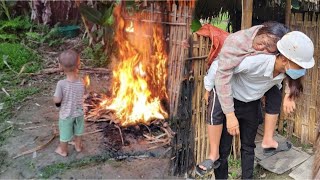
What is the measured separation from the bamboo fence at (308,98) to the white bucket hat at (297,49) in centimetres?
210

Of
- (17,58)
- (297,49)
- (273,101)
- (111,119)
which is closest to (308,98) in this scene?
(273,101)

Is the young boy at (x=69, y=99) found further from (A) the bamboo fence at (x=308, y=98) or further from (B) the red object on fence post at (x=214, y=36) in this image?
(A) the bamboo fence at (x=308, y=98)

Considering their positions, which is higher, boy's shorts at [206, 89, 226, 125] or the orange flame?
boy's shorts at [206, 89, 226, 125]

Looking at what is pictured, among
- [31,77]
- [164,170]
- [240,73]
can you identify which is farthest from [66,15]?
[240,73]

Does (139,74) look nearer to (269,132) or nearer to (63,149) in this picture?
(63,149)

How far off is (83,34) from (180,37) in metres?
4.72

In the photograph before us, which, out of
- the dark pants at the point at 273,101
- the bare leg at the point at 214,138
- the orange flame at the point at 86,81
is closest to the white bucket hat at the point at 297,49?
the dark pants at the point at 273,101

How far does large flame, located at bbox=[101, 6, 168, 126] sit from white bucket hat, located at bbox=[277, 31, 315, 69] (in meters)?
1.78

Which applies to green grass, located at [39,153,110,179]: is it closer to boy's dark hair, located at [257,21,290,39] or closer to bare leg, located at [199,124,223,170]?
bare leg, located at [199,124,223,170]

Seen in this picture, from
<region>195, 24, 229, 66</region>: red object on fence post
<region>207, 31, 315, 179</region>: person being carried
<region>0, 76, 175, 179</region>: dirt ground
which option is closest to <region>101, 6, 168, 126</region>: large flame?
<region>0, 76, 175, 179</region>: dirt ground

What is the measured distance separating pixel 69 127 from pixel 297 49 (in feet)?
7.66

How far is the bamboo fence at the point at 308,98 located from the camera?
4785 mm

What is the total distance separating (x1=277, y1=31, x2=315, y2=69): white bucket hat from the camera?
2.81m

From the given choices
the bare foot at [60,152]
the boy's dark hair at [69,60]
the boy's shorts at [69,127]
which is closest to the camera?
the boy's dark hair at [69,60]
